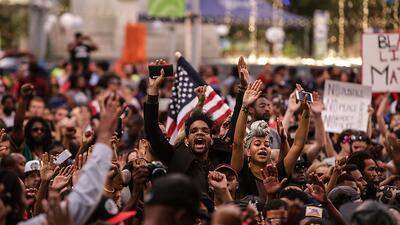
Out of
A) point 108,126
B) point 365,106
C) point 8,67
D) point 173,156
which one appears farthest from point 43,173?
point 8,67

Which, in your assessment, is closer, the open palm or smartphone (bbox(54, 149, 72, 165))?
the open palm

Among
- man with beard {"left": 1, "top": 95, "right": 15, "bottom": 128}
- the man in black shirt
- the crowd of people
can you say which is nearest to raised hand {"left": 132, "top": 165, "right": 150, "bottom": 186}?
the crowd of people

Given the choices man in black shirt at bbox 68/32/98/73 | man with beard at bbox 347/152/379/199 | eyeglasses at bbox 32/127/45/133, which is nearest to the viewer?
man with beard at bbox 347/152/379/199

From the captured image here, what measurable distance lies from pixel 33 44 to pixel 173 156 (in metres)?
28.7

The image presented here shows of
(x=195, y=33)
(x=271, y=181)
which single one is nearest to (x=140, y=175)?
(x=271, y=181)

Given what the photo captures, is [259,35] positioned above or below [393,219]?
below

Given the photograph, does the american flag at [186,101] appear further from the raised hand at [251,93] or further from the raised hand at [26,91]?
the raised hand at [251,93]

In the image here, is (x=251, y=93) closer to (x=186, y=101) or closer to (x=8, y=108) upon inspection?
(x=186, y=101)

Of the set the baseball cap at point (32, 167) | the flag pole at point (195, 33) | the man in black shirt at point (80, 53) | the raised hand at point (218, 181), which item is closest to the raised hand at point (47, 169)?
the baseball cap at point (32, 167)

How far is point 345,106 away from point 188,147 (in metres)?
6.00

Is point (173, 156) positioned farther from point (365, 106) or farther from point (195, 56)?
point (195, 56)

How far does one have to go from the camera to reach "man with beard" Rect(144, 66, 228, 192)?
33.7 ft

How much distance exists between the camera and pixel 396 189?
10.7 m

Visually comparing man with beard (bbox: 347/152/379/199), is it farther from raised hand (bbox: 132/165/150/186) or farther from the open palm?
the open palm
